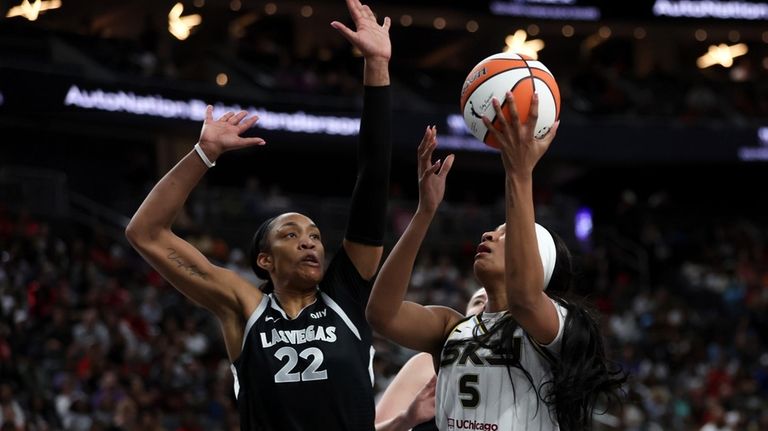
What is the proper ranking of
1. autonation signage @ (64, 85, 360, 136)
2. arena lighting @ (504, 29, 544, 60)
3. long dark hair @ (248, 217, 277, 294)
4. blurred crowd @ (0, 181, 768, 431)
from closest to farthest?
long dark hair @ (248, 217, 277, 294)
blurred crowd @ (0, 181, 768, 431)
autonation signage @ (64, 85, 360, 136)
arena lighting @ (504, 29, 544, 60)

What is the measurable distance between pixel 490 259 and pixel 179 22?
80.3 feet

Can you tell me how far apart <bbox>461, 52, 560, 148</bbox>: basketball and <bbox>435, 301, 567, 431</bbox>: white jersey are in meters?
0.73

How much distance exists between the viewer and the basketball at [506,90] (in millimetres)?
4797

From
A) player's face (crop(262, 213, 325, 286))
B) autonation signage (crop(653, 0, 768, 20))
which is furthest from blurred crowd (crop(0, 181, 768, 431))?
autonation signage (crop(653, 0, 768, 20))

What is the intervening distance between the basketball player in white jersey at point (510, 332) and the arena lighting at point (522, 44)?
26831mm

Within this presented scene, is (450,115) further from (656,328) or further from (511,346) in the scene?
(511,346)

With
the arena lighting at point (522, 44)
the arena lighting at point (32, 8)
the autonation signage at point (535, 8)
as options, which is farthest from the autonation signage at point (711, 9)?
the arena lighting at point (32, 8)

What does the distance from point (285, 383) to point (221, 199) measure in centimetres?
1725

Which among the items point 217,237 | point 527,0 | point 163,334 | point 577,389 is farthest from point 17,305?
point 527,0

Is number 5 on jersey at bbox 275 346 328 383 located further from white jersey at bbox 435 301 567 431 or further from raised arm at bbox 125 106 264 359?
white jersey at bbox 435 301 567 431

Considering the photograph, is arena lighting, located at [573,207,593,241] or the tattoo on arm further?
arena lighting, located at [573,207,593,241]

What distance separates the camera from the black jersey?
4.89 meters

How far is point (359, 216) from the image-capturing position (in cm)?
501

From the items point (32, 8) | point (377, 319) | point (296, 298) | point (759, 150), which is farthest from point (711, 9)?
point (377, 319)
